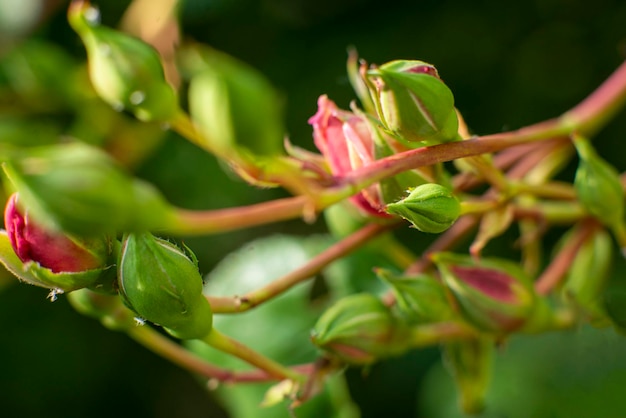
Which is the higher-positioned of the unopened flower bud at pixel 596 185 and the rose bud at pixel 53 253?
the rose bud at pixel 53 253

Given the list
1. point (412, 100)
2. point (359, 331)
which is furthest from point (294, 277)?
point (412, 100)

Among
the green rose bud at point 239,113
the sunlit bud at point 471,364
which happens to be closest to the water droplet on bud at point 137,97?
the green rose bud at point 239,113

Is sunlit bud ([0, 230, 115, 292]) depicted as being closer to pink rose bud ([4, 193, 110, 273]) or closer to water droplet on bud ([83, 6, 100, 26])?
pink rose bud ([4, 193, 110, 273])

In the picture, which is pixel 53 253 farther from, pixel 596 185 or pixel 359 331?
pixel 596 185

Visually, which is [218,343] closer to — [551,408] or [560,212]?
[560,212]

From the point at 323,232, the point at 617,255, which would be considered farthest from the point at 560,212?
the point at 323,232

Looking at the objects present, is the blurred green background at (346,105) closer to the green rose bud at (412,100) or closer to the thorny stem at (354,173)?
the thorny stem at (354,173)
